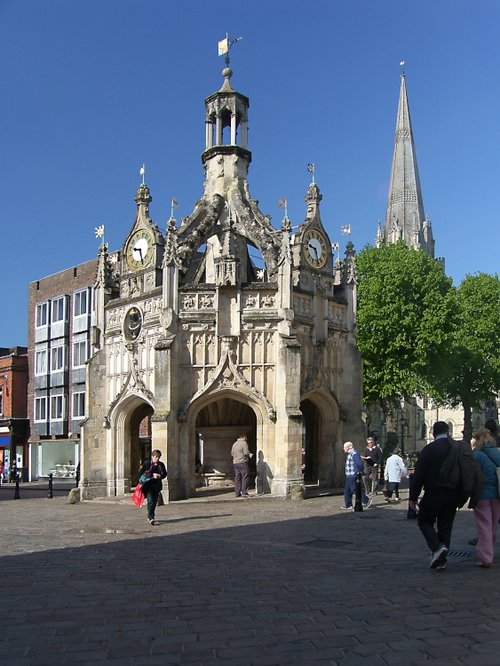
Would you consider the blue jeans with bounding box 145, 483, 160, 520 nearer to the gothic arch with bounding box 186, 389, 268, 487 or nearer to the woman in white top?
the woman in white top

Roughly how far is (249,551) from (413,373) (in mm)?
29289

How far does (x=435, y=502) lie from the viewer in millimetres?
Result: 9828

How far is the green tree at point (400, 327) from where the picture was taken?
3812 cm

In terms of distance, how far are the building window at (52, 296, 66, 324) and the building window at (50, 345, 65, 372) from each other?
198 cm

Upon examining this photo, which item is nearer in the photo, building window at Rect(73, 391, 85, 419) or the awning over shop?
building window at Rect(73, 391, 85, 419)

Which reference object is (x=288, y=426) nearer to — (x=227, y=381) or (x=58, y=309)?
(x=227, y=381)

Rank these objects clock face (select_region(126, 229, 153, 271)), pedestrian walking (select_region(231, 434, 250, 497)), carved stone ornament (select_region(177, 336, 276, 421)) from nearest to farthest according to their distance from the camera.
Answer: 1. pedestrian walking (select_region(231, 434, 250, 497))
2. carved stone ornament (select_region(177, 336, 276, 421))
3. clock face (select_region(126, 229, 153, 271))

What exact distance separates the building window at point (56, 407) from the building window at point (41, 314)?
5.43 meters

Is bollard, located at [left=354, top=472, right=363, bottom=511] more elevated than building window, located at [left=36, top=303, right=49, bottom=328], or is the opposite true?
building window, located at [left=36, top=303, right=49, bottom=328]

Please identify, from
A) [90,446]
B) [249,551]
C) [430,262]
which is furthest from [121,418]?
[430,262]

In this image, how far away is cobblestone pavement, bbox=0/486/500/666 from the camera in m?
6.36

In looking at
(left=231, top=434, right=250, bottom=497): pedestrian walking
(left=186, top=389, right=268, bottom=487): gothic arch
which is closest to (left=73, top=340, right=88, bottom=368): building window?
(left=186, top=389, right=268, bottom=487): gothic arch

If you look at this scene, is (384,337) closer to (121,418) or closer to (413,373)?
(413,373)

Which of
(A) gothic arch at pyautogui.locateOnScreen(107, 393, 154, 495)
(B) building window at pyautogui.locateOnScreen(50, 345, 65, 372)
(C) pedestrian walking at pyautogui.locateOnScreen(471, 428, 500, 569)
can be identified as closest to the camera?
(C) pedestrian walking at pyautogui.locateOnScreen(471, 428, 500, 569)
